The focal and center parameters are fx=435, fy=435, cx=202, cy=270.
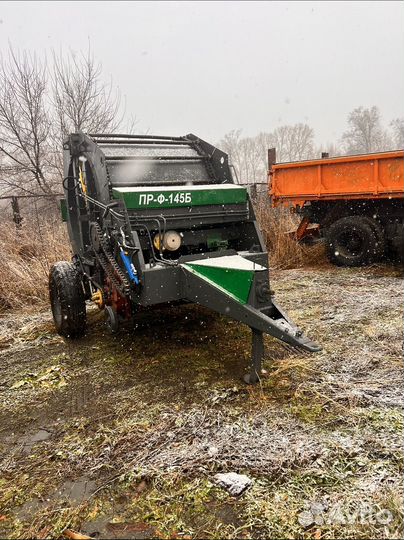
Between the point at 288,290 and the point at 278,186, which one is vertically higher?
the point at 278,186

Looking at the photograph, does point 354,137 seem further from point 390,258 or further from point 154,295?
point 154,295

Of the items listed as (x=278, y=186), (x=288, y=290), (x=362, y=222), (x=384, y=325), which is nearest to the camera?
(x=384, y=325)

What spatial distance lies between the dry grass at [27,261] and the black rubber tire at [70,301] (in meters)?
1.90

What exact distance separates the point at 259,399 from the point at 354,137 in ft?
192

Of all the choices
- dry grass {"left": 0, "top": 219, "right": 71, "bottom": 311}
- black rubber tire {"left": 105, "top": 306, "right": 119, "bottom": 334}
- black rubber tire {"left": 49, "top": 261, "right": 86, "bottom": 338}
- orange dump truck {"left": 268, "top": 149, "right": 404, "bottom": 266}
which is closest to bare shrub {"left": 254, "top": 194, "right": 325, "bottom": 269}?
orange dump truck {"left": 268, "top": 149, "right": 404, "bottom": 266}

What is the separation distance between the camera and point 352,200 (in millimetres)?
7145

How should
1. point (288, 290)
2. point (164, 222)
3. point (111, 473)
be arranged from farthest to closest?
point (288, 290), point (164, 222), point (111, 473)

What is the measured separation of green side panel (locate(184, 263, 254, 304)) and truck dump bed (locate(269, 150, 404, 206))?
4433 mm

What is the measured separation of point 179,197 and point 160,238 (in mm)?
405

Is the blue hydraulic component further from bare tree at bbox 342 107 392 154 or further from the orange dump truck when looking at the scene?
bare tree at bbox 342 107 392 154

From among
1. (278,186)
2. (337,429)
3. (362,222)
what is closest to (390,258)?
(362,222)

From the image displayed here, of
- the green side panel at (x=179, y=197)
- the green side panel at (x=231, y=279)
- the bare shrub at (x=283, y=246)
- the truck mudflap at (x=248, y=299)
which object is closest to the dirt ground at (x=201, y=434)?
the truck mudflap at (x=248, y=299)

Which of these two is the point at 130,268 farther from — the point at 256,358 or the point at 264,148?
the point at 264,148

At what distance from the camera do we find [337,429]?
8.00 ft
